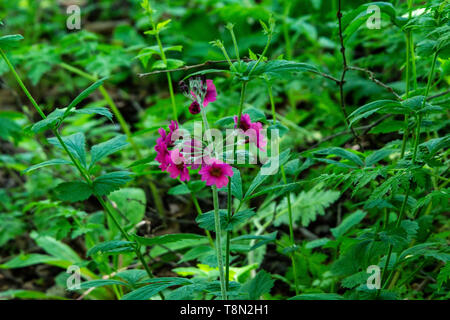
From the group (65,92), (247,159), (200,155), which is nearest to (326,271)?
(247,159)

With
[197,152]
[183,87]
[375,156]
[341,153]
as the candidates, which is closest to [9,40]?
[183,87]

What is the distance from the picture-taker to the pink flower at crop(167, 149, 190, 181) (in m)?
1.03

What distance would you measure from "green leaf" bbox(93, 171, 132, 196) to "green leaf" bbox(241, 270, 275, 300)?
0.48m

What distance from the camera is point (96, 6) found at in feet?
16.3

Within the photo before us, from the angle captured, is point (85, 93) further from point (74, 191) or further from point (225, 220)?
point (225, 220)

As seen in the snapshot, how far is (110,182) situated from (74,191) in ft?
0.33

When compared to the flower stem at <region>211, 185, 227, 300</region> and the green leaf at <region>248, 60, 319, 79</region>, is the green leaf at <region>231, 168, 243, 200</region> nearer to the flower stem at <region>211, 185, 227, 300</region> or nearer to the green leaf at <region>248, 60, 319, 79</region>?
the flower stem at <region>211, 185, 227, 300</region>

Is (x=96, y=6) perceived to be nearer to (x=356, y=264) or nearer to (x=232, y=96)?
(x=232, y=96)

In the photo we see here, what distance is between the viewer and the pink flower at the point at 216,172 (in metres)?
1.00

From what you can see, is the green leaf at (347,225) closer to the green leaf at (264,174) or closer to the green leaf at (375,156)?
the green leaf at (375,156)

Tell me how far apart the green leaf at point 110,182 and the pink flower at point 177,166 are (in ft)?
0.77

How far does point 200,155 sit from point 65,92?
10.6 ft

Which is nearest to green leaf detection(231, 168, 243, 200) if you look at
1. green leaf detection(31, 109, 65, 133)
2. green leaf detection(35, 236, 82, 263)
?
green leaf detection(31, 109, 65, 133)

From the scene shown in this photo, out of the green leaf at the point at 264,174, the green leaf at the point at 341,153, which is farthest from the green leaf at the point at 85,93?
the green leaf at the point at 341,153
